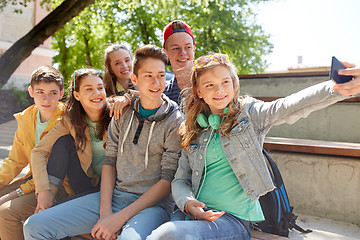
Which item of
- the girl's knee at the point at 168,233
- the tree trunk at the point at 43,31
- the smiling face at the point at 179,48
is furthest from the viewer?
the tree trunk at the point at 43,31

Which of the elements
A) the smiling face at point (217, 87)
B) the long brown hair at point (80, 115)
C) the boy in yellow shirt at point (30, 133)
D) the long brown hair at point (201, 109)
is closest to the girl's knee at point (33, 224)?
the boy in yellow shirt at point (30, 133)

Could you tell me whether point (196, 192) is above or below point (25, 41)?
below

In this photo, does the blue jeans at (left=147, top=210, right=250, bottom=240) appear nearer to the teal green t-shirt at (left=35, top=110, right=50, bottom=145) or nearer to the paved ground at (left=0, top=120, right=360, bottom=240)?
the paved ground at (left=0, top=120, right=360, bottom=240)

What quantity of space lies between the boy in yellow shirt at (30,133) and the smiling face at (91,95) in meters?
0.27

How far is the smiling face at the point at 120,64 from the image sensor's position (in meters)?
3.61

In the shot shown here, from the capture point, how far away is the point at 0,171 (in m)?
3.05

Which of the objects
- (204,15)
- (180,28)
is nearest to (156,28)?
(204,15)

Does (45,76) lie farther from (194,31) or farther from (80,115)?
(194,31)

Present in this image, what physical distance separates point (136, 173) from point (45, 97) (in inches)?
45.4

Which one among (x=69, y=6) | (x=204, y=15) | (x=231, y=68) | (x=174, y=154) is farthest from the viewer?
(x=204, y=15)

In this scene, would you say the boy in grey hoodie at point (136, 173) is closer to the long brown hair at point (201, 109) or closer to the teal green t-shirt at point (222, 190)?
the long brown hair at point (201, 109)

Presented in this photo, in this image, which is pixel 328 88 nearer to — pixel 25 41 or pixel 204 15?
pixel 25 41

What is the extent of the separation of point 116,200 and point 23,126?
4.02 feet

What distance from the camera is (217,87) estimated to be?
6.79 ft
